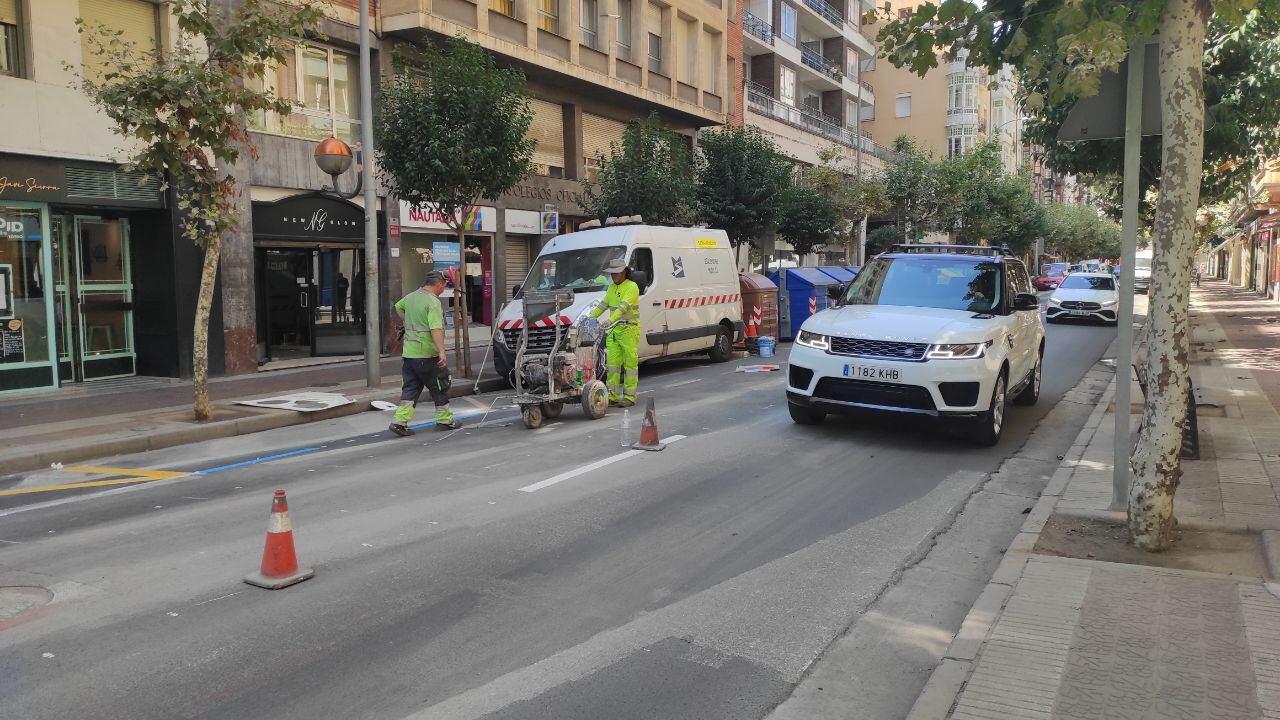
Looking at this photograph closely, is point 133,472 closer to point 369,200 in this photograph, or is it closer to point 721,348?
point 369,200

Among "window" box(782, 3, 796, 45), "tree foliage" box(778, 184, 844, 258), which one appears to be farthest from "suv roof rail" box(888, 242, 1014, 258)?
"window" box(782, 3, 796, 45)

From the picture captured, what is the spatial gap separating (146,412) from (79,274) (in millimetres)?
4523

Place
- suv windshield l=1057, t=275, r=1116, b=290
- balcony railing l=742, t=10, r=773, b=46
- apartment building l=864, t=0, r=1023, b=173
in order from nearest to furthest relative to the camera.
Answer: suv windshield l=1057, t=275, r=1116, b=290, balcony railing l=742, t=10, r=773, b=46, apartment building l=864, t=0, r=1023, b=173

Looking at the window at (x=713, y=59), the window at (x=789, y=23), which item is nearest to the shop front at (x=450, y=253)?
the window at (x=713, y=59)

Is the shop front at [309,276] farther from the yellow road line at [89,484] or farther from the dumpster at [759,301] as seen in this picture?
the yellow road line at [89,484]

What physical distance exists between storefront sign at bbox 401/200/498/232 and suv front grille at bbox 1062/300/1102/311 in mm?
16183

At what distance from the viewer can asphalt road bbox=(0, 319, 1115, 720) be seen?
3896 millimetres

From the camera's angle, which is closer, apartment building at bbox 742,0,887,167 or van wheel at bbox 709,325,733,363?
van wheel at bbox 709,325,733,363

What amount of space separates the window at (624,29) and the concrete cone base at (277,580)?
22.6m

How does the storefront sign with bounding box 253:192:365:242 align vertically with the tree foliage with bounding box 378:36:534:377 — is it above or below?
below

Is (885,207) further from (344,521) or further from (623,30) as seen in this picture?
(344,521)

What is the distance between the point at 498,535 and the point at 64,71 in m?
11.6

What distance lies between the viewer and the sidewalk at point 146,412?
9344 mm

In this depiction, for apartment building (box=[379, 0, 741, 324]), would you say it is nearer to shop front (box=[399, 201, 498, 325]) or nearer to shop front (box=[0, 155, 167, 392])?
shop front (box=[399, 201, 498, 325])
